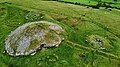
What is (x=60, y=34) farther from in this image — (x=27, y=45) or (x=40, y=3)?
(x=40, y=3)

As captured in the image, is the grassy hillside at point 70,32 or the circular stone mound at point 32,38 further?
the circular stone mound at point 32,38

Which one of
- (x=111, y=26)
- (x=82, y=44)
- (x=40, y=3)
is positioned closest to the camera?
(x=82, y=44)

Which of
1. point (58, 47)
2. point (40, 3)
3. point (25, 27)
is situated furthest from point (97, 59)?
point (40, 3)

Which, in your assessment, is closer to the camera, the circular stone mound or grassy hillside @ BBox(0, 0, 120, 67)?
grassy hillside @ BBox(0, 0, 120, 67)

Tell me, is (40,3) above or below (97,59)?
above
